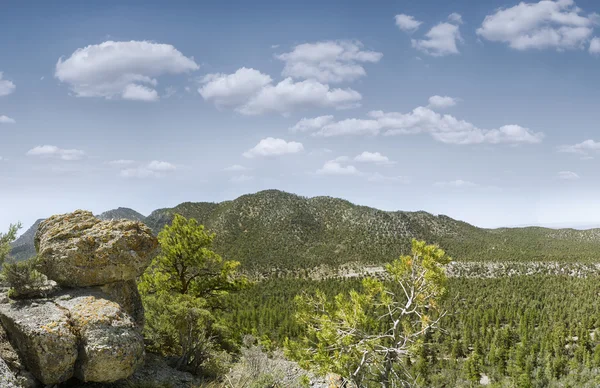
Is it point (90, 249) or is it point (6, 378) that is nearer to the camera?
point (6, 378)

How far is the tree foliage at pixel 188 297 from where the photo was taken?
1312 cm

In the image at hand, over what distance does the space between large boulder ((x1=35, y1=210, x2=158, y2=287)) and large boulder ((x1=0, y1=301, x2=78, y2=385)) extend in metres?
1.78

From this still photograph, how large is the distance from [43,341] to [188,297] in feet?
18.0

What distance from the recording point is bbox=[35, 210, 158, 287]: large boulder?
35.2 ft

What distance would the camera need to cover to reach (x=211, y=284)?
17797mm

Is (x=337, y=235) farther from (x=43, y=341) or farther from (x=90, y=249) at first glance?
(x=43, y=341)

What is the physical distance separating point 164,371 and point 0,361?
555cm

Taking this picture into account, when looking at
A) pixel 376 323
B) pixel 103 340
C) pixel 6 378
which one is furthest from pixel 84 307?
pixel 376 323

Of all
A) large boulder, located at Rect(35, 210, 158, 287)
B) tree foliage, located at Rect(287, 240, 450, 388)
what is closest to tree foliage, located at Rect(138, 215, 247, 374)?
large boulder, located at Rect(35, 210, 158, 287)

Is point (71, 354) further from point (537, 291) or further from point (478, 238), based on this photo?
point (478, 238)

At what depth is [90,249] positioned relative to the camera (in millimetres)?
11078

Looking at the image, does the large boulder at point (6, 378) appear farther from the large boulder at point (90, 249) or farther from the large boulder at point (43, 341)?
the large boulder at point (90, 249)

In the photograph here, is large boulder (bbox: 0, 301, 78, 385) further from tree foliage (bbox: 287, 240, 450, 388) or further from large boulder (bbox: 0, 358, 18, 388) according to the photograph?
tree foliage (bbox: 287, 240, 450, 388)

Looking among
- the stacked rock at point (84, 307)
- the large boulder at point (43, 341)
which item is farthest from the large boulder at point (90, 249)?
the large boulder at point (43, 341)
